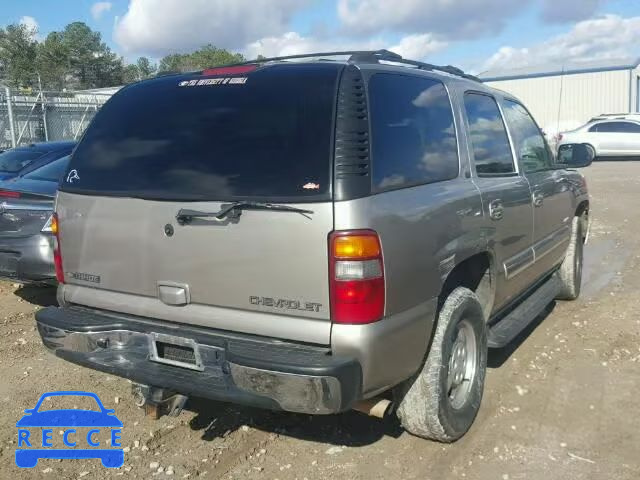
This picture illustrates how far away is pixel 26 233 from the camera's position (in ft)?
19.3

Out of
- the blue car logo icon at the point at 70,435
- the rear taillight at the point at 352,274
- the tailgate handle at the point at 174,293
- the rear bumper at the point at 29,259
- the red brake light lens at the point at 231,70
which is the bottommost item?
the blue car logo icon at the point at 70,435

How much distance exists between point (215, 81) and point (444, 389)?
1.96m

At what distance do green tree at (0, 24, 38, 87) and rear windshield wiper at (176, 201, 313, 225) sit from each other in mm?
64686

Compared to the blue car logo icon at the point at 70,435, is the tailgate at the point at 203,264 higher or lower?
higher

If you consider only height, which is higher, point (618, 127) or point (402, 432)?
point (618, 127)

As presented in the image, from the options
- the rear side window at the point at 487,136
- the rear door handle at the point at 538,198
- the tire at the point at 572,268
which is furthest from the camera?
the tire at the point at 572,268

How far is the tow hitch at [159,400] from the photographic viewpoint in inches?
127

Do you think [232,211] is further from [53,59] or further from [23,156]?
[53,59]

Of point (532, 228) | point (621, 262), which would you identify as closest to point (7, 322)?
point (532, 228)

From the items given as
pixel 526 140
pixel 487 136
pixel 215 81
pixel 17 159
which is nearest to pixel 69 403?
pixel 215 81

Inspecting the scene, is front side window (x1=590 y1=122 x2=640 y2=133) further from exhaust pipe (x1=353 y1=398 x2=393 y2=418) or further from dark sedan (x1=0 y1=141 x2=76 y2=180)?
exhaust pipe (x1=353 y1=398 x2=393 y2=418)

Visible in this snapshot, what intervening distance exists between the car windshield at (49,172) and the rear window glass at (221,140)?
142 inches

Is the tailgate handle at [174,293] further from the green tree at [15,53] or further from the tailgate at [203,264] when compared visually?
the green tree at [15,53]

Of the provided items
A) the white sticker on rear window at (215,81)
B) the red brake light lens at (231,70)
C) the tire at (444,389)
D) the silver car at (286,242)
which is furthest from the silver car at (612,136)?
the white sticker on rear window at (215,81)
